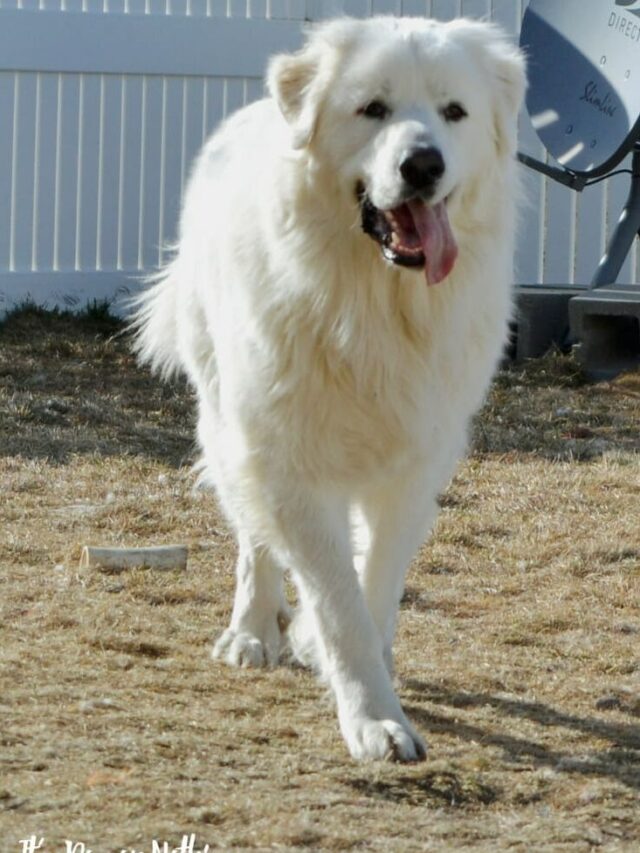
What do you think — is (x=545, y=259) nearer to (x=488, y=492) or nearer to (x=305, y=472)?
(x=488, y=492)

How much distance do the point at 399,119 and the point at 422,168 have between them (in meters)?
0.17

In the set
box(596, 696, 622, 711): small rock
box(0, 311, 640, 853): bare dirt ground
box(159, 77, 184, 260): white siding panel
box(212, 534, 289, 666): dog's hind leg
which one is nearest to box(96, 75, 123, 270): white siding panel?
box(159, 77, 184, 260): white siding panel

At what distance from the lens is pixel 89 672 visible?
416 cm

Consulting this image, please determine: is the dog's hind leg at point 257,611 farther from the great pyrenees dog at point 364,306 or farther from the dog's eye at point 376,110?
the dog's eye at point 376,110

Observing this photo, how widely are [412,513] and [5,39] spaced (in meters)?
6.48

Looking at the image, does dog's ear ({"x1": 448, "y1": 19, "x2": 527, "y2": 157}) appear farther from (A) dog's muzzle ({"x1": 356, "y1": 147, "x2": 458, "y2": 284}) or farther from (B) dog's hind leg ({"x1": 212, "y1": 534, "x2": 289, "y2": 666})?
(B) dog's hind leg ({"x1": 212, "y1": 534, "x2": 289, "y2": 666})

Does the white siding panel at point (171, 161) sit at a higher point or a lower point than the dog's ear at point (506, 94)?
lower

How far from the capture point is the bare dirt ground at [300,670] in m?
3.13

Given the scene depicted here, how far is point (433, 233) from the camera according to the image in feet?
12.3

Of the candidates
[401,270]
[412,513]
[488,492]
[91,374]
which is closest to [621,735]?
[412,513]

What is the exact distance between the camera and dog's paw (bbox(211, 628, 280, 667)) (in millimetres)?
4414

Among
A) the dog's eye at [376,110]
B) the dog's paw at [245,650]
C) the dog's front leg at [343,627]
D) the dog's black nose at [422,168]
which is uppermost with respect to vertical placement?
the dog's eye at [376,110]

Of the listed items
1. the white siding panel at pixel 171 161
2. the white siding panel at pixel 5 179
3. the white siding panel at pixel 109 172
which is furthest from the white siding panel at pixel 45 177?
the white siding panel at pixel 171 161

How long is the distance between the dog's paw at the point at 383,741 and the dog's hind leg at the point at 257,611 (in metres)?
0.87
